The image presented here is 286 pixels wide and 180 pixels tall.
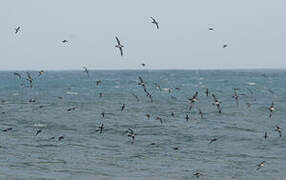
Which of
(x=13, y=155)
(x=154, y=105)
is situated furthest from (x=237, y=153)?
(x=154, y=105)

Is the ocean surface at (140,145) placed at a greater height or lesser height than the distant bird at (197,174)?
greater

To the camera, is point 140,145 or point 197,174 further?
point 140,145

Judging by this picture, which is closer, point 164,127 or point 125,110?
point 164,127

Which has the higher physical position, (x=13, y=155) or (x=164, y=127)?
(x=164, y=127)

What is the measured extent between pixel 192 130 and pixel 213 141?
273 inches

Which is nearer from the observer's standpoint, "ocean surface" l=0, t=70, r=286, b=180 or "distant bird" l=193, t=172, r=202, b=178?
"distant bird" l=193, t=172, r=202, b=178

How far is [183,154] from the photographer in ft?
131

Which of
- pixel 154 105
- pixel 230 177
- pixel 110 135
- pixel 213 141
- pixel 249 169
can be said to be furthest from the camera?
pixel 154 105

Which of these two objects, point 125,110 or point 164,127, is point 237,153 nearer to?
point 164,127

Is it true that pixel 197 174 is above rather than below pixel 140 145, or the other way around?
below

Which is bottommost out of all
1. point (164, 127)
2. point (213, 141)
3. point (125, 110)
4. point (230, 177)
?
point (230, 177)

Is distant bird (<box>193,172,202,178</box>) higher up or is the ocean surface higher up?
the ocean surface

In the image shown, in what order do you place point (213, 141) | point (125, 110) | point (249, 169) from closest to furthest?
point (249, 169) < point (213, 141) < point (125, 110)

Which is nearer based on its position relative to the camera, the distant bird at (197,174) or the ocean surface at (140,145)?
the distant bird at (197,174)
